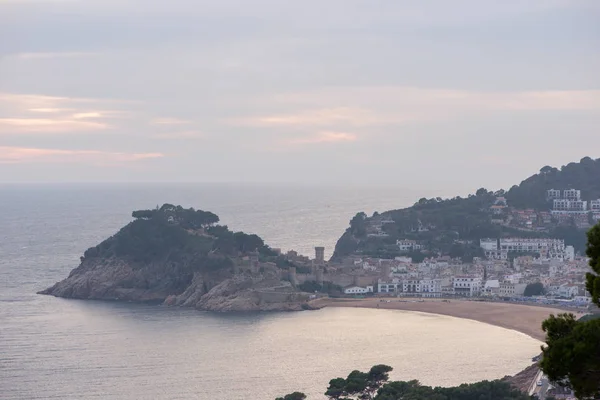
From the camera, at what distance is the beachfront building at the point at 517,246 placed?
204 feet

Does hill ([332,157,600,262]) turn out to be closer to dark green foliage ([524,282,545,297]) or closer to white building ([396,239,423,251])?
white building ([396,239,423,251])

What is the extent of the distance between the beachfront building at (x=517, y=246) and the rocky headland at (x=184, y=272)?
48.5 ft

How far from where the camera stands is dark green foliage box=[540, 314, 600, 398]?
11195mm

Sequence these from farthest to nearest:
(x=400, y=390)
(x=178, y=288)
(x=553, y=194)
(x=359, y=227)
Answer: (x=553, y=194) < (x=359, y=227) < (x=178, y=288) < (x=400, y=390)

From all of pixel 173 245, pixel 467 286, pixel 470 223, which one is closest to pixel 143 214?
pixel 173 245

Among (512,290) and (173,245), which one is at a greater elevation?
(173,245)

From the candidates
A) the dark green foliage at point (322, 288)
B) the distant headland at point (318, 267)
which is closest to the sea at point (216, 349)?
the distant headland at point (318, 267)

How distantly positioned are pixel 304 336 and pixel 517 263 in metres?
20.9

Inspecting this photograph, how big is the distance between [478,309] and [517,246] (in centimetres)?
1660

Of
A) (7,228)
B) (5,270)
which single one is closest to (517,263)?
(5,270)

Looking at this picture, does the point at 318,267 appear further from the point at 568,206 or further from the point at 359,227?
the point at 568,206

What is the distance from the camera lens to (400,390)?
81.8 ft

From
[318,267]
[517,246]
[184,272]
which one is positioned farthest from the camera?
[517,246]

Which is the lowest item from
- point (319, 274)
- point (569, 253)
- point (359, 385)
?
point (359, 385)
